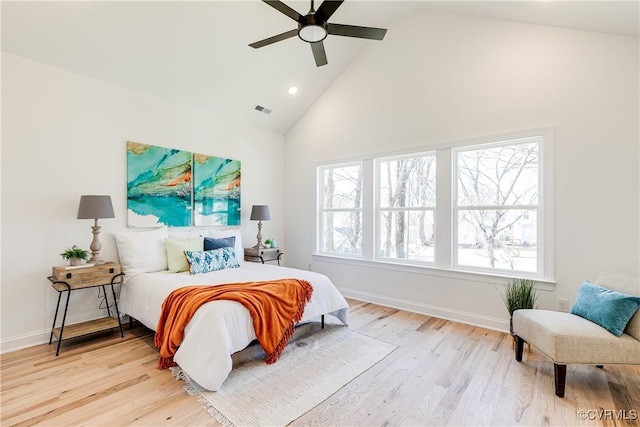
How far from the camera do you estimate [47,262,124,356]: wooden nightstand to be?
9.22 ft

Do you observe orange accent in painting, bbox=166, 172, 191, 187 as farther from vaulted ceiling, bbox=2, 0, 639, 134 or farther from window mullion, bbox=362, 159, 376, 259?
window mullion, bbox=362, 159, 376, 259

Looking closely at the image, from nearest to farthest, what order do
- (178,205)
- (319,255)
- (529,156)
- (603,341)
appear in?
(603,341), (529,156), (178,205), (319,255)

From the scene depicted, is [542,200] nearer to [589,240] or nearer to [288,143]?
[589,240]

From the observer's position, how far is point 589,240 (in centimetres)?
287

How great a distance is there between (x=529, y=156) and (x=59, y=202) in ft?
16.3

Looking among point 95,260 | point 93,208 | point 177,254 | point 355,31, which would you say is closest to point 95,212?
point 93,208

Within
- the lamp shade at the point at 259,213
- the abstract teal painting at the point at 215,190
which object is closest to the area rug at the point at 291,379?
the lamp shade at the point at 259,213

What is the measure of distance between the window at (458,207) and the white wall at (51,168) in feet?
9.84

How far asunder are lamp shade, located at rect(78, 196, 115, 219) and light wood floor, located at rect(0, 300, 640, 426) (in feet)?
4.14

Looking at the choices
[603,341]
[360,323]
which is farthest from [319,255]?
[603,341]

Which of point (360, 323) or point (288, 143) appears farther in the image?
point (288, 143)

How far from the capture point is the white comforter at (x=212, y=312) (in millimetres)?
2203

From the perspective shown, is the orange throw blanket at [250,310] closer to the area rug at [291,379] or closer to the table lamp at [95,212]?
the area rug at [291,379]

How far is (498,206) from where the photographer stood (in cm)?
343
